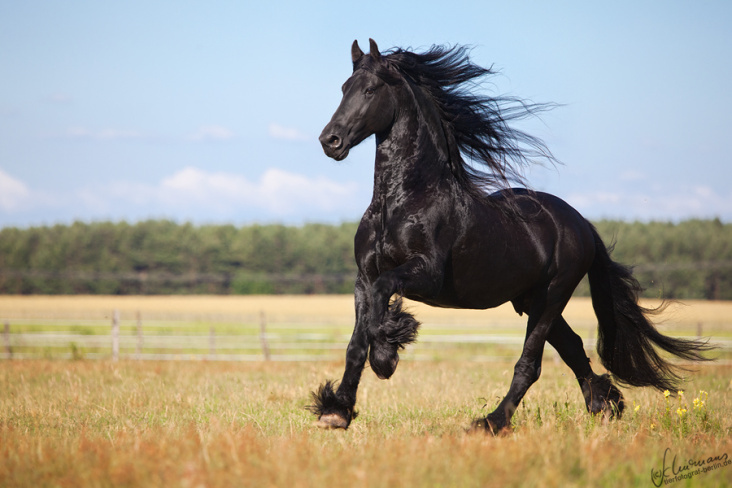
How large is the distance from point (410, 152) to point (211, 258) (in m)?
66.5

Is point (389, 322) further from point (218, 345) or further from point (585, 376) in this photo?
point (218, 345)

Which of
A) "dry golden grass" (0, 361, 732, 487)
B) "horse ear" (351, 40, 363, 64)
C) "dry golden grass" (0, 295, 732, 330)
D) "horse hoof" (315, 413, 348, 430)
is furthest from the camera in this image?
"dry golden grass" (0, 295, 732, 330)

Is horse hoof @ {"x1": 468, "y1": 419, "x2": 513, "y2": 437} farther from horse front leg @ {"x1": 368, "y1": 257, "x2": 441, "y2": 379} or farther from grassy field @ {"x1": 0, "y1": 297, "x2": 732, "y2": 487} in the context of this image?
horse front leg @ {"x1": 368, "y1": 257, "x2": 441, "y2": 379}

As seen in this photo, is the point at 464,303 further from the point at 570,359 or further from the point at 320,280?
the point at 320,280

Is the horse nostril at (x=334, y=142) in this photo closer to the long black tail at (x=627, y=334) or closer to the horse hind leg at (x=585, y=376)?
the horse hind leg at (x=585, y=376)

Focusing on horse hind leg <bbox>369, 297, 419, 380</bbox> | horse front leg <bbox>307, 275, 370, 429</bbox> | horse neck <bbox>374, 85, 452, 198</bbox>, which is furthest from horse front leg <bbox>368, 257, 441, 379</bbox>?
horse neck <bbox>374, 85, 452, 198</bbox>

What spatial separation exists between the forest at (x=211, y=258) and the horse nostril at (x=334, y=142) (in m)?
59.7

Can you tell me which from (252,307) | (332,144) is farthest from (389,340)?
(252,307)

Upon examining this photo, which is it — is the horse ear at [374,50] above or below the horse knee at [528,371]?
above

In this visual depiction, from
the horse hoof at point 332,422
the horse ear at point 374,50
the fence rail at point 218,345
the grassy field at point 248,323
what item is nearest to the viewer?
the horse hoof at point 332,422

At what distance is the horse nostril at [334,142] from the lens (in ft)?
16.5

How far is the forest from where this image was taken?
62812 mm

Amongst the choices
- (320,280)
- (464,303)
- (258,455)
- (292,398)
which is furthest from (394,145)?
(320,280)

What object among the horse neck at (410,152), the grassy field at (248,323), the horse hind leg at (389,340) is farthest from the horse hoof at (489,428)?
the grassy field at (248,323)
